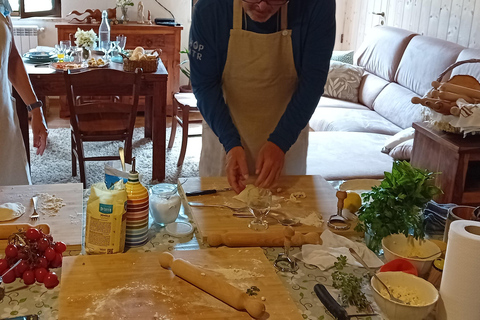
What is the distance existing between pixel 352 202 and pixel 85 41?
2.80 metres

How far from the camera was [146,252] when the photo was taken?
4.10 ft

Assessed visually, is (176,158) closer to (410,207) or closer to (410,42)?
(410,42)

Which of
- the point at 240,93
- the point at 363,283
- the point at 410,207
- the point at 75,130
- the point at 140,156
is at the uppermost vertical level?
the point at 240,93

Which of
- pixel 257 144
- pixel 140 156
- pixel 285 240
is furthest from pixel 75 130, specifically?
pixel 285 240

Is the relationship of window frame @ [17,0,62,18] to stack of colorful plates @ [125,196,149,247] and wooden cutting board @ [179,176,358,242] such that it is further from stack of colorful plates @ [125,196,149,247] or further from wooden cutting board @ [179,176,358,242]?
stack of colorful plates @ [125,196,149,247]

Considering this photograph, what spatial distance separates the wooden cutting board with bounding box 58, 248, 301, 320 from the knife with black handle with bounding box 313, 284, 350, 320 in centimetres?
7

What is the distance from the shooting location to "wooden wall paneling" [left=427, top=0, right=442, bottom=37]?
164 inches

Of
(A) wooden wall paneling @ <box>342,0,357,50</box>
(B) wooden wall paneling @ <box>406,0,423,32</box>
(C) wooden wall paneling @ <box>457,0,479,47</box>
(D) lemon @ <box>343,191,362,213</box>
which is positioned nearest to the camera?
(D) lemon @ <box>343,191,362,213</box>

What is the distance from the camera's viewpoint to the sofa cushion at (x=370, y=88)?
4.45 meters

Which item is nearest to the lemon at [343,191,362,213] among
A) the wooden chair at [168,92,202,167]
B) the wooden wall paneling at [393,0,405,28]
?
the wooden chair at [168,92,202,167]

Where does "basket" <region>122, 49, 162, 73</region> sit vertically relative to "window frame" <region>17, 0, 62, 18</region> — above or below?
below

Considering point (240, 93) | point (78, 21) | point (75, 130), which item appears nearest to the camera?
point (240, 93)

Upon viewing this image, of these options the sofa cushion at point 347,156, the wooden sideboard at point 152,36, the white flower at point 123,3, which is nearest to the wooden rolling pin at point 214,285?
the sofa cushion at point 347,156

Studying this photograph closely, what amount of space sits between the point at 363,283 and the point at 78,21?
4.64 meters
